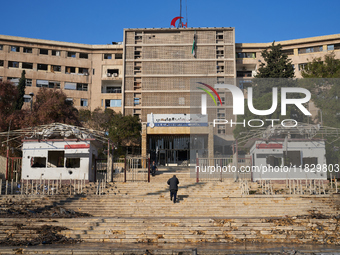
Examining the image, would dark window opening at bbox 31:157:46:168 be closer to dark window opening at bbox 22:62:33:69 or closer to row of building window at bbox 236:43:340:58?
dark window opening at bbox 22:62:33:69

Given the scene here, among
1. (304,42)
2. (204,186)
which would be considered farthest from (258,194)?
(304,42)

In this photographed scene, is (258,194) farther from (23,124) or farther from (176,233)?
(23,124)

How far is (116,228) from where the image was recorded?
47.2 ft

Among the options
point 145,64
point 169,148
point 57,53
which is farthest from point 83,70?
point 169,148

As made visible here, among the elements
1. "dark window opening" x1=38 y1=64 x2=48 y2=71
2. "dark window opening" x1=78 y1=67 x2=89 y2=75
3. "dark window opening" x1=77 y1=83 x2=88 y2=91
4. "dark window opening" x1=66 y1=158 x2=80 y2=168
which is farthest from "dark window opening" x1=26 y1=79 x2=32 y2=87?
"dark window opening" x1=66 y1=158 x2=80 y2=168

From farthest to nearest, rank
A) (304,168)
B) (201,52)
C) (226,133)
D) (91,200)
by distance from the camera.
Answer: (201,52)
(226,133)
(304,168)
(91,200)

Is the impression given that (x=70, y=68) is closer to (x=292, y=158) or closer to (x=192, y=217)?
(x=292, y=158)

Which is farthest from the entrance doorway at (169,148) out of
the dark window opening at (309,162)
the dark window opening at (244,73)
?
the dark window opening at (244,73)

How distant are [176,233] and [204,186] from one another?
7.15 metres

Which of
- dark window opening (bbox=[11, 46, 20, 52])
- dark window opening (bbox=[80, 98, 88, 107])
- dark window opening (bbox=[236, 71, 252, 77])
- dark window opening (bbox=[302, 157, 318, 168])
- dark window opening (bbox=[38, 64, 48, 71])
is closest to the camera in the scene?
dark window opening (bbox=[302, 157, 318, 168])

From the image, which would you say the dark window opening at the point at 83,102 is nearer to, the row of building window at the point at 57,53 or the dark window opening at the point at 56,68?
the dark window opening at the point at 56,68

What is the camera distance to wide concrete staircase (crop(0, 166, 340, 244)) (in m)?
14.0

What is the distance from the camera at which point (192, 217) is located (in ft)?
52.8

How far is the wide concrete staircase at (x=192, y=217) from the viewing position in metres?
14.0
